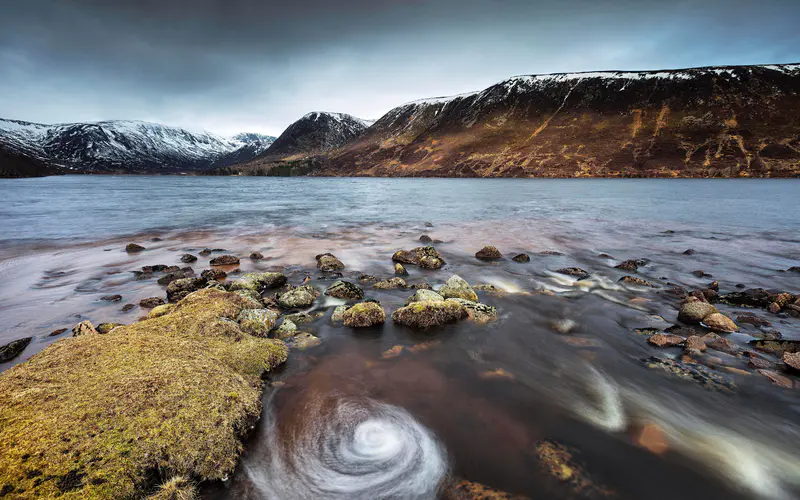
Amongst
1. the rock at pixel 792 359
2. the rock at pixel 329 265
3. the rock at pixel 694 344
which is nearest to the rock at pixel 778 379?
the rock at pixel 792 359

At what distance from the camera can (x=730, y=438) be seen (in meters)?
5.66

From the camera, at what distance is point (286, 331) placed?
8.59 metres

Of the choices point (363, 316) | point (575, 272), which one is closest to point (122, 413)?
point (363, 316)

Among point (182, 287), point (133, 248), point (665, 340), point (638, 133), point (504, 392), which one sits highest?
point (638, 133)

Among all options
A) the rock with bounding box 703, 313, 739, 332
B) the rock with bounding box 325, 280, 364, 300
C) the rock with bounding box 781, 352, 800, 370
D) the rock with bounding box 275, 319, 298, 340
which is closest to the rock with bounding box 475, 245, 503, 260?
the rock with bounding box 325, 280, 364, 300

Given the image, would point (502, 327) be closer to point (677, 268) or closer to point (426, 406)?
point (426, 406)

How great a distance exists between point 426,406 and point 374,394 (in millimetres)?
1080

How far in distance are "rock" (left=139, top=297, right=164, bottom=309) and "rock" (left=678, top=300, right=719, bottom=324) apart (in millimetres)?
16610

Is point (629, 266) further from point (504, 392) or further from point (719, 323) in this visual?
point (504, 392)

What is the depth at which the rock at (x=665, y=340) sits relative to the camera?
841 cm

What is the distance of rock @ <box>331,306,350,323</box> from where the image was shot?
9562 mm

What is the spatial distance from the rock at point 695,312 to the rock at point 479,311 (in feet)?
18.3

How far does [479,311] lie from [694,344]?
17.6ft

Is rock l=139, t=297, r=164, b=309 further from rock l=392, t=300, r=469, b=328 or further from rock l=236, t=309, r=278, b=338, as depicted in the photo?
rock l=392, t=300, r=469, b=328
